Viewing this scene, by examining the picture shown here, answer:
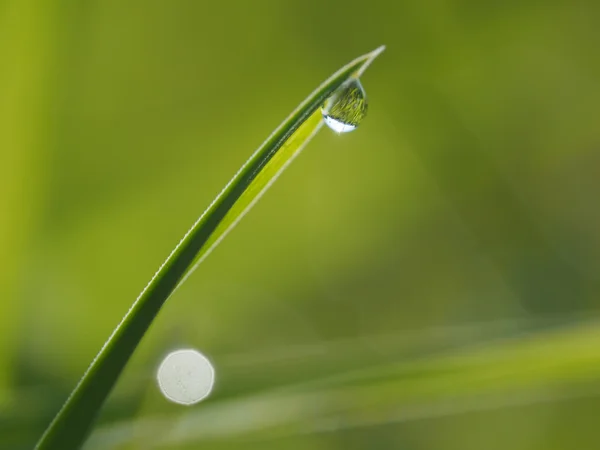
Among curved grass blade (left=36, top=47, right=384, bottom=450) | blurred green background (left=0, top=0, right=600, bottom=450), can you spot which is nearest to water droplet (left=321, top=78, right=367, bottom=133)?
curved grass blade (left=36, top=47, right=384, bottom=450)

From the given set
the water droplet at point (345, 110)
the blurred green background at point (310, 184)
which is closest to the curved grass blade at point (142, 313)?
the water droplet at point (345, 110)

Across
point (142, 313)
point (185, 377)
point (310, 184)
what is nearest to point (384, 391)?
point (185, 377)

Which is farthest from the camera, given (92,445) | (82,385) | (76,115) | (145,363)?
(76,115)

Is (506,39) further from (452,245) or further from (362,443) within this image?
(362,443)

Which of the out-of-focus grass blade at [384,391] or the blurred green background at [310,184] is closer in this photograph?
the out-of-focus grass blade at [384,391]

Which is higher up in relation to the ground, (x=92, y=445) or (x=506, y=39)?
(x=506, y=39)

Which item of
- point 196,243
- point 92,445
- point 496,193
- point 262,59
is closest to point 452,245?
point 496,193

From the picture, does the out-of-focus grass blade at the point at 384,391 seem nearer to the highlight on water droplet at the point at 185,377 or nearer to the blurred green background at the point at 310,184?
the highlight on water droplet at the point at 185,377
